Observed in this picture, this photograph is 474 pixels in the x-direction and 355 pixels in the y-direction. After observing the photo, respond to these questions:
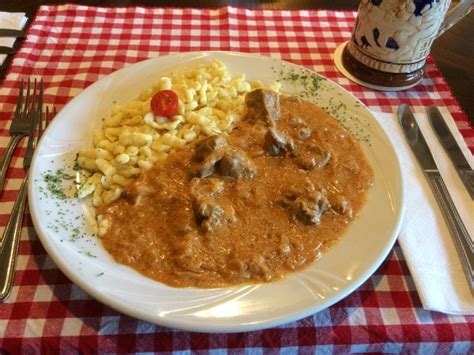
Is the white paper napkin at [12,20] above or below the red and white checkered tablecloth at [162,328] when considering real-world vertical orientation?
above

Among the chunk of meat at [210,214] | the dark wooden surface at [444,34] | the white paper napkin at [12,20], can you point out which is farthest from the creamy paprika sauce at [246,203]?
the white paper napkin at [12,20]

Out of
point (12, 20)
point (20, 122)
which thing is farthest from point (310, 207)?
point (12, 20)

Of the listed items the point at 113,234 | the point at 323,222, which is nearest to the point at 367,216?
the point at 323,222

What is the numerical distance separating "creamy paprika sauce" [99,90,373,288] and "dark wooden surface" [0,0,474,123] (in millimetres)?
1041

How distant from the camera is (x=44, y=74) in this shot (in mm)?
2455

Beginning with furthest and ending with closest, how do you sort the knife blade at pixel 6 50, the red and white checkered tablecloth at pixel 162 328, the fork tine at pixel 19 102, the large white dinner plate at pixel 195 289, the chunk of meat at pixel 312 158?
1. the knife blade at pixel 6 50
2. the fork tine at pixel 19 102
3. the chunk of meat at pixel 312 158
4. the red and white checkered tablecloth at pixel 162 328
5. the large white dinner plate at pixel 195 289

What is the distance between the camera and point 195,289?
141 cm

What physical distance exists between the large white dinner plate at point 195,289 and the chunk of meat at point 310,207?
5.0 inches

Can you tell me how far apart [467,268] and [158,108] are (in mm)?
1377

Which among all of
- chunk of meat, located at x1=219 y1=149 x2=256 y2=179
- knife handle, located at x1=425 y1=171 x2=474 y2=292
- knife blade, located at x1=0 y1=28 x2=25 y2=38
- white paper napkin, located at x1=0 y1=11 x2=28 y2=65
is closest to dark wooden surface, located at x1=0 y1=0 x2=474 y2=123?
white paper napkin, located at x1=0 y1=11 x2=28 y2=65

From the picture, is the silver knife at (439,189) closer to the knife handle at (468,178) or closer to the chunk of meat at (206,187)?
the knife handle at (468,178)

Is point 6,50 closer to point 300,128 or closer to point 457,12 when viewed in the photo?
point 300,128

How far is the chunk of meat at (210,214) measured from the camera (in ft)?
5.16

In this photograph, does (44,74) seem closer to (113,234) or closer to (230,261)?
(113,234)
